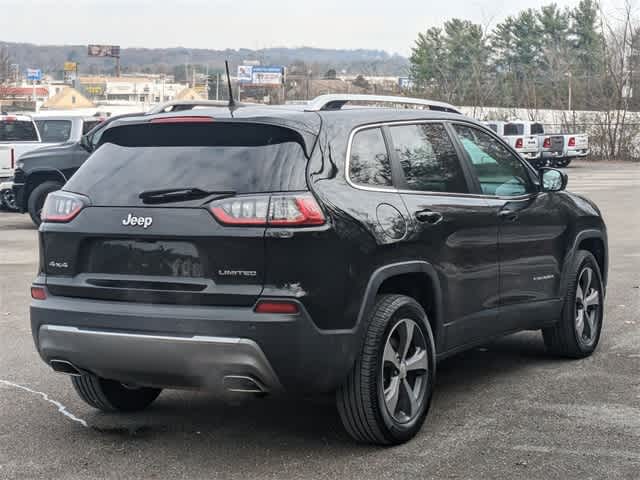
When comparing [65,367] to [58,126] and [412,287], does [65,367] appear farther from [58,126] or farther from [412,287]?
[58,126]

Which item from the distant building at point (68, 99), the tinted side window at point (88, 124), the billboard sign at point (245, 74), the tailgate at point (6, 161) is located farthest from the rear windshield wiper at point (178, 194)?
the billboard sign at point (245, 74)

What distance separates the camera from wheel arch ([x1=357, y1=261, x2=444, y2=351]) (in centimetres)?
552

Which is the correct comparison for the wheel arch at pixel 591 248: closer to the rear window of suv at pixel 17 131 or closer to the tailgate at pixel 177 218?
the tailgate at pixel 177 218

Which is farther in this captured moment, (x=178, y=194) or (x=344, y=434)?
(x=344, y=434)

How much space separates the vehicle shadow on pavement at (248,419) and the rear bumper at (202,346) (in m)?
0.33

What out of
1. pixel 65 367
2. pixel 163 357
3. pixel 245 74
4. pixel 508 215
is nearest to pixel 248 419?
pixel 65 367

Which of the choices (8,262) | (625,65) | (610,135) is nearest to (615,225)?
(8,262)

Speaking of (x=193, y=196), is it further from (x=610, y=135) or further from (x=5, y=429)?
(x=610, y=135)

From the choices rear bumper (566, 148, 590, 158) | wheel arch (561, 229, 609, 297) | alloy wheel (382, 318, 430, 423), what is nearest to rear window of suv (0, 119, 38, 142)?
wheel arch (561, 229, 609, 297)

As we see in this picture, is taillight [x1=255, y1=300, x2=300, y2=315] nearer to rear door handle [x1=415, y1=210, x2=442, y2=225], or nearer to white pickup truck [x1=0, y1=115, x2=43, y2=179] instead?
rear door handle [x1=415, y1=210, x2=442, y2=225]

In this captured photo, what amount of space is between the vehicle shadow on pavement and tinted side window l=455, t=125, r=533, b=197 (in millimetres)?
1232

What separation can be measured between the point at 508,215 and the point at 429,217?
101 cm

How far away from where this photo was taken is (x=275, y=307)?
17.0 feet

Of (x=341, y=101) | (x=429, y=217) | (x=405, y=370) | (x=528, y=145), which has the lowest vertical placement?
(x=405, y=370)
